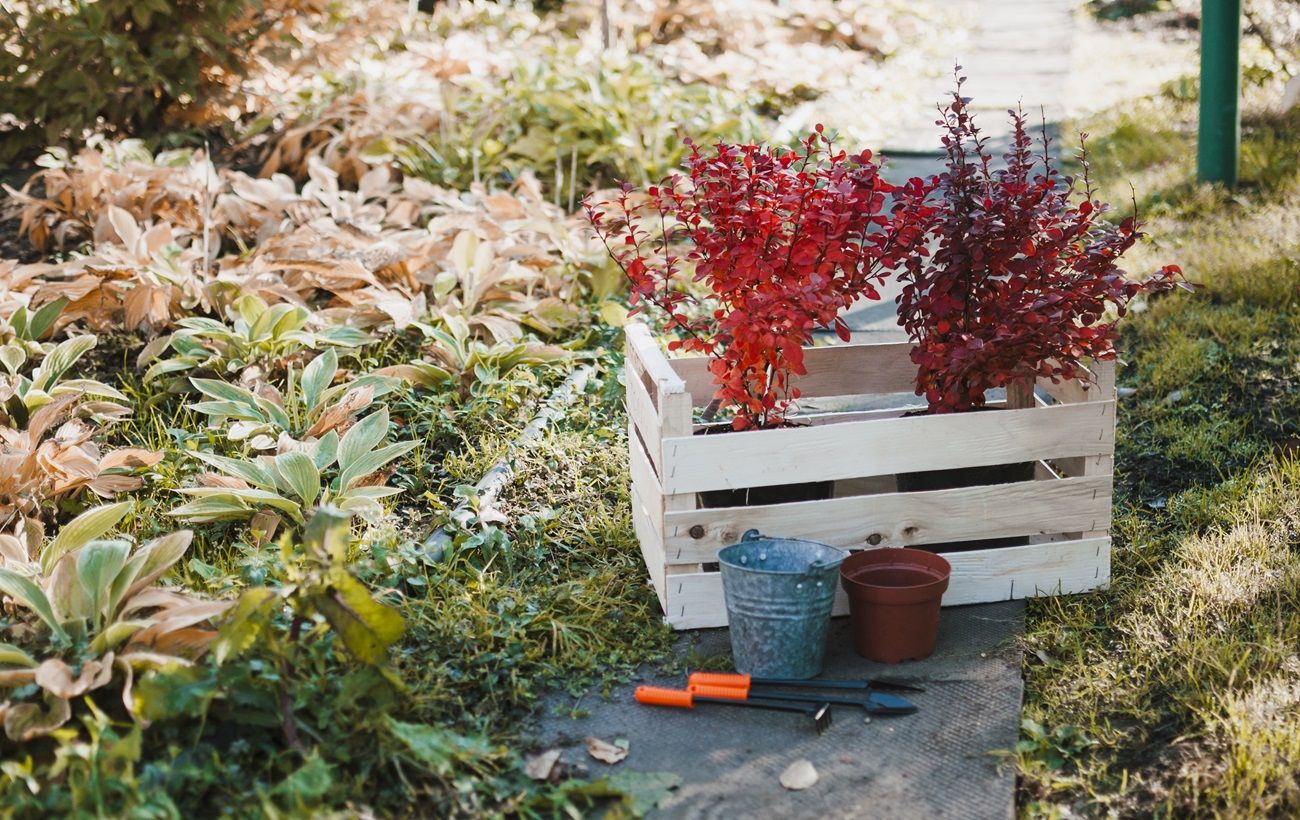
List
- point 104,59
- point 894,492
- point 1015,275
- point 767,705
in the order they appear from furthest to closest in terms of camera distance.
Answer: point 104,59 < point 894,492 < point 1015,275 < point 767,705

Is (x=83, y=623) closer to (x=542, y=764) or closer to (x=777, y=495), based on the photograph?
(x=542, y=764)

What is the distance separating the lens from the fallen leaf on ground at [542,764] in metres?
2.39

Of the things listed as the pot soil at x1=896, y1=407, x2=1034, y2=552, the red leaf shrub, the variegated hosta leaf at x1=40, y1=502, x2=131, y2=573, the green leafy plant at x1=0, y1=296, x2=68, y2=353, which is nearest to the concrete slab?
the pot soil at x1=896, y1=407, x2=1034, y2=552

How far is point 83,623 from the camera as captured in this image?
250cm

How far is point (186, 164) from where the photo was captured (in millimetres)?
5871

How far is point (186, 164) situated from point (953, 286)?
4250mm

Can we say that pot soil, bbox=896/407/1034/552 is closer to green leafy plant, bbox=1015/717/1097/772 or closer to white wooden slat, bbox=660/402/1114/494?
white wooden slat, bbox=660/402/1114/494

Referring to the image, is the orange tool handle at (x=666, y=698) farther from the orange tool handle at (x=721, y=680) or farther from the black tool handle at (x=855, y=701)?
the black tool handle at (x=855, y=701)

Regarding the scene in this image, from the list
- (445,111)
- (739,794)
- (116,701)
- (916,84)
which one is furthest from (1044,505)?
(916,84)

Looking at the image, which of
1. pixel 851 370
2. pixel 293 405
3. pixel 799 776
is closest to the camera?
pixel 799 776

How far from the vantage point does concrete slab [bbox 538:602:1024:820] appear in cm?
233

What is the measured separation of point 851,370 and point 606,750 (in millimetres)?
1353

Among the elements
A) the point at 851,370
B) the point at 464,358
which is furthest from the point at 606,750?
the point at 464,358

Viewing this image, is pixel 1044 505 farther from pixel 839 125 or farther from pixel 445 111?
pixel 839 125
